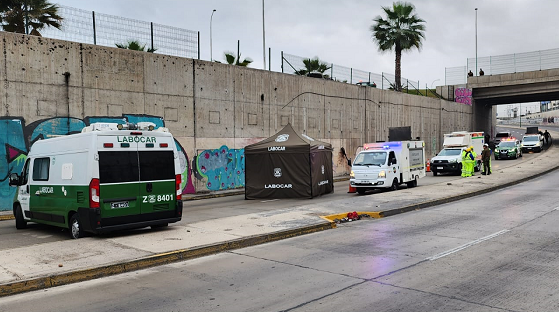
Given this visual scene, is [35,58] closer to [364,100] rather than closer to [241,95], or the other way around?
[241,95]

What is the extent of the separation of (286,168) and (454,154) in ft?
49.1

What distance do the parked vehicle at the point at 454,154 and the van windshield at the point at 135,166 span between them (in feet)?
71.8

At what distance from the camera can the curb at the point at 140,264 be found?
269 inches

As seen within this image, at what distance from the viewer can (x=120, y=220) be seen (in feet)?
33.1

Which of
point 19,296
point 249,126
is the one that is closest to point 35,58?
point 249,126

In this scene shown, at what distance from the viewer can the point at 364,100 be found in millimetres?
34531

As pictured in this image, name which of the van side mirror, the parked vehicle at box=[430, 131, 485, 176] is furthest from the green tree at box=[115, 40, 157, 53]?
the parked vehicle at box=[430, 131, 485, 176]

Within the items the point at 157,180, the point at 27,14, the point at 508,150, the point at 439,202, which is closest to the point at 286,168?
the point at 439,202

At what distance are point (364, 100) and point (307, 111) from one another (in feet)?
24.2

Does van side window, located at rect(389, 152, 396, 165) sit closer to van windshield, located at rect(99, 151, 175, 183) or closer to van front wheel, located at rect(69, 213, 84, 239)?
van windshield, located at rect(99, 151, 175, 183)

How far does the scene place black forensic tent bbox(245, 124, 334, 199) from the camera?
18.7 m

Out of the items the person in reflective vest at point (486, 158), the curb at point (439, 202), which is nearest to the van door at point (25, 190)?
the curb at point (439, 202)

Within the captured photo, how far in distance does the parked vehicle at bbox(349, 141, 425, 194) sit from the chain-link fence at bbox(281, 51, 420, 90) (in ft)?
36.0

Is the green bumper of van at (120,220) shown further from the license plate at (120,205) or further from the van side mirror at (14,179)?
the van side mirror at (14,179)
